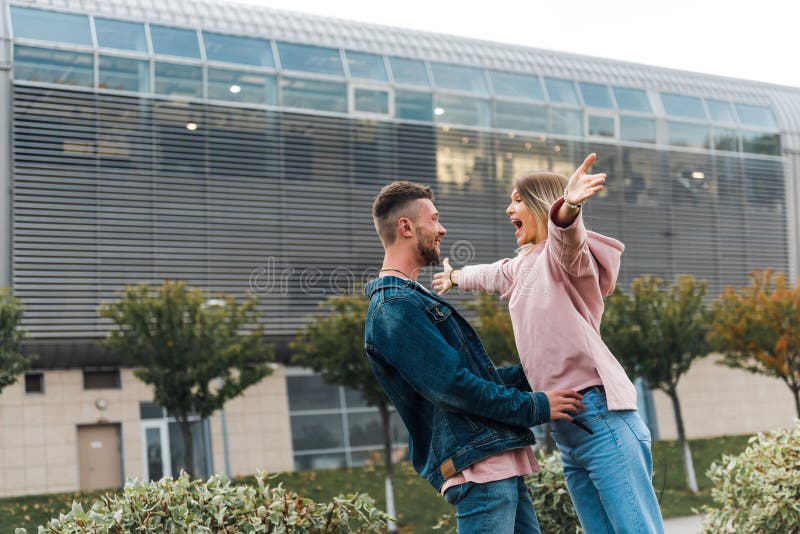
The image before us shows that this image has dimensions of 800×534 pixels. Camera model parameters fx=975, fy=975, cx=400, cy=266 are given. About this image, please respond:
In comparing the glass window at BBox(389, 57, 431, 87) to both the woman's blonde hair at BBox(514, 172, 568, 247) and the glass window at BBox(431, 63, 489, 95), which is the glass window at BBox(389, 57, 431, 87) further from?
the woman's blonde hair at BBox(514, 172, 568, 247)

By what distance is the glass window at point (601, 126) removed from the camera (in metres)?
28.5

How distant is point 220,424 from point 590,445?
22602mm

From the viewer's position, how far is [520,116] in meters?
Answer: 27.4

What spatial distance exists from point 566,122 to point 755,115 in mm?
7933

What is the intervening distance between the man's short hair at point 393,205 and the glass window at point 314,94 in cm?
2145

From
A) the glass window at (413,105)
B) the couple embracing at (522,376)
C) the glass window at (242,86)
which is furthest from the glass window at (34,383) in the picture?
the couple embracing at (522,376)

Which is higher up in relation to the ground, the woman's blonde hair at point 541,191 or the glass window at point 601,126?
the glass window at point 601,126

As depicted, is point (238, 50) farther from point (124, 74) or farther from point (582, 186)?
point (582, 186)

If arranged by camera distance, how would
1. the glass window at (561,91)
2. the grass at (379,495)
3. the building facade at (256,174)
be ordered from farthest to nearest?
the glass window at (561,91) < the building facade at (256,174) < the grass at (379,495)

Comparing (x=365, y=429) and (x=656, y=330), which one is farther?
(x=365, y=429)

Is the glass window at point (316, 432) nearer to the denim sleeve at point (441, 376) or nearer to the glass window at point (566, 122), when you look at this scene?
the glass window at point (566, 122)

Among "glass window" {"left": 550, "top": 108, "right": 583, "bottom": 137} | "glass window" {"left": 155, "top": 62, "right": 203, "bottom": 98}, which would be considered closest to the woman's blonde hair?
"glass window" {"left": 155, "top": 62, "right": 203, "bottom": 98}

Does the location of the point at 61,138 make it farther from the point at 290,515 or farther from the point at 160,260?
the point at 290,515

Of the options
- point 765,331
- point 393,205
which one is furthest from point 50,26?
point 393,205
